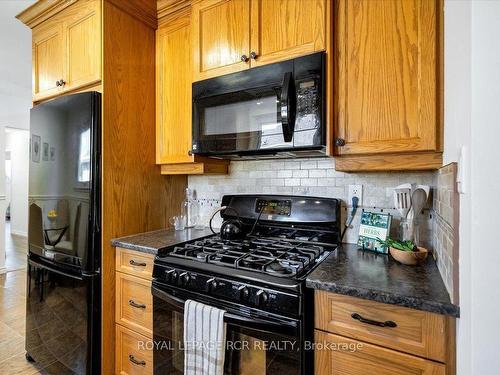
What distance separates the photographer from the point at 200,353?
1165 millimetres

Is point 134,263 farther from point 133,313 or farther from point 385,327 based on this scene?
point 385,327

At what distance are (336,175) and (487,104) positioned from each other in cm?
101

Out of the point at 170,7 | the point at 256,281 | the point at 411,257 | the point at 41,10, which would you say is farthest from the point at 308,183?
the point at 41,10

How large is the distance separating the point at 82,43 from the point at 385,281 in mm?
2114

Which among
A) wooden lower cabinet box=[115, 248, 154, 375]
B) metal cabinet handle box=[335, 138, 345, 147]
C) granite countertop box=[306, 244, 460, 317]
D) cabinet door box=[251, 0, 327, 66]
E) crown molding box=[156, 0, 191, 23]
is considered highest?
crown molding box=[156, 0, 191, 23]

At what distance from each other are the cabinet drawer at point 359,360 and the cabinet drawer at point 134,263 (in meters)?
0.94

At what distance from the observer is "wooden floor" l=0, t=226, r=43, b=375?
191 cm

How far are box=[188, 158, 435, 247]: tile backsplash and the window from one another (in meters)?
0.78

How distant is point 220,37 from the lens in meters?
1.55

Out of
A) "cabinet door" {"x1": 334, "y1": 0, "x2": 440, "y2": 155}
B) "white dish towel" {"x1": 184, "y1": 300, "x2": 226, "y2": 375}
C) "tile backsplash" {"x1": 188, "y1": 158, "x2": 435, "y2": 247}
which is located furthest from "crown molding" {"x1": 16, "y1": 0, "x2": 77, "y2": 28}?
"white dish towel" {"x1": 184, "y1": 300, "x2": 226, "y2": 375}

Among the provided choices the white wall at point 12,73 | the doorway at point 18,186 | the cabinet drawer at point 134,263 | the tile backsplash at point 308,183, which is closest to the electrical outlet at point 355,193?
the tile backsplash at point 308,183

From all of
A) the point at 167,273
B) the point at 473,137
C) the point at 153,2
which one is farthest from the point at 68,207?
the point at 473,137

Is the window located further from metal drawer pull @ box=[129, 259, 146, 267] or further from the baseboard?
the baseboard

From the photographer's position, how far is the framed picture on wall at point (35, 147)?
1853 mm
